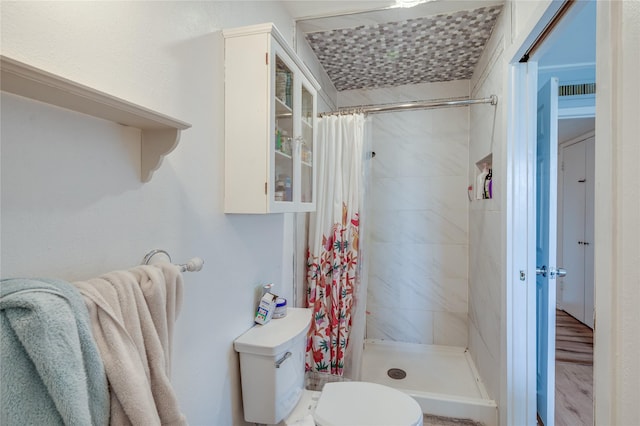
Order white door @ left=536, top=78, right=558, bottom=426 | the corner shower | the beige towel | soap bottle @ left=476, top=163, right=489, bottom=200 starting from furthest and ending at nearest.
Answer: the corner shower
soap bottle @ left=476, top=163, right=489, bottom=200
white door @ left=536, top=78, right=558, bottom=426
the beige towel

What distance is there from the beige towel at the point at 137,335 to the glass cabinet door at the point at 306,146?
2.98 ft

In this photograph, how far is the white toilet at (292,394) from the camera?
123 centimetres

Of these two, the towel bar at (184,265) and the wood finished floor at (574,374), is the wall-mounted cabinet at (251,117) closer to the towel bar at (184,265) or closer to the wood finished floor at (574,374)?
the towel bar at (184,265)

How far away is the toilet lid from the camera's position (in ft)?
4.19

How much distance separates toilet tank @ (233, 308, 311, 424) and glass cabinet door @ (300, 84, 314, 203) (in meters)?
0.66

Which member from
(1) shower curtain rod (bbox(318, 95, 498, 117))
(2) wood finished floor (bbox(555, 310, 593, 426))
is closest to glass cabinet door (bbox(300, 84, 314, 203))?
(1) shower curtain rod (bbox(318, 95, 498, 117))

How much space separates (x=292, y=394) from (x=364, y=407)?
0.32 meters

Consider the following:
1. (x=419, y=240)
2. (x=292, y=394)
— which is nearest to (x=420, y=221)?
(x=419, y=240)

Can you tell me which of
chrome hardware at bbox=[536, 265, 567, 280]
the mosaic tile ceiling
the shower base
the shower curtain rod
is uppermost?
the mosaic tile ceiling

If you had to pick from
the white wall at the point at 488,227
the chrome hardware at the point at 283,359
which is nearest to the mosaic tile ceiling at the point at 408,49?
the white wall at the point at 488,227

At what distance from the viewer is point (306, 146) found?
66.2 inches

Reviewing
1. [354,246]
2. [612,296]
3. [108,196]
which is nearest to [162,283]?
[108,196]

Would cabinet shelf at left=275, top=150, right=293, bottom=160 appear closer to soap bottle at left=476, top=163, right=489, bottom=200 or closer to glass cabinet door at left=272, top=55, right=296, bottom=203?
glass cabinet door at left=272, top=55, right=296, bottom=203

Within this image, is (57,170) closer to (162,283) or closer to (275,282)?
(162,283)
